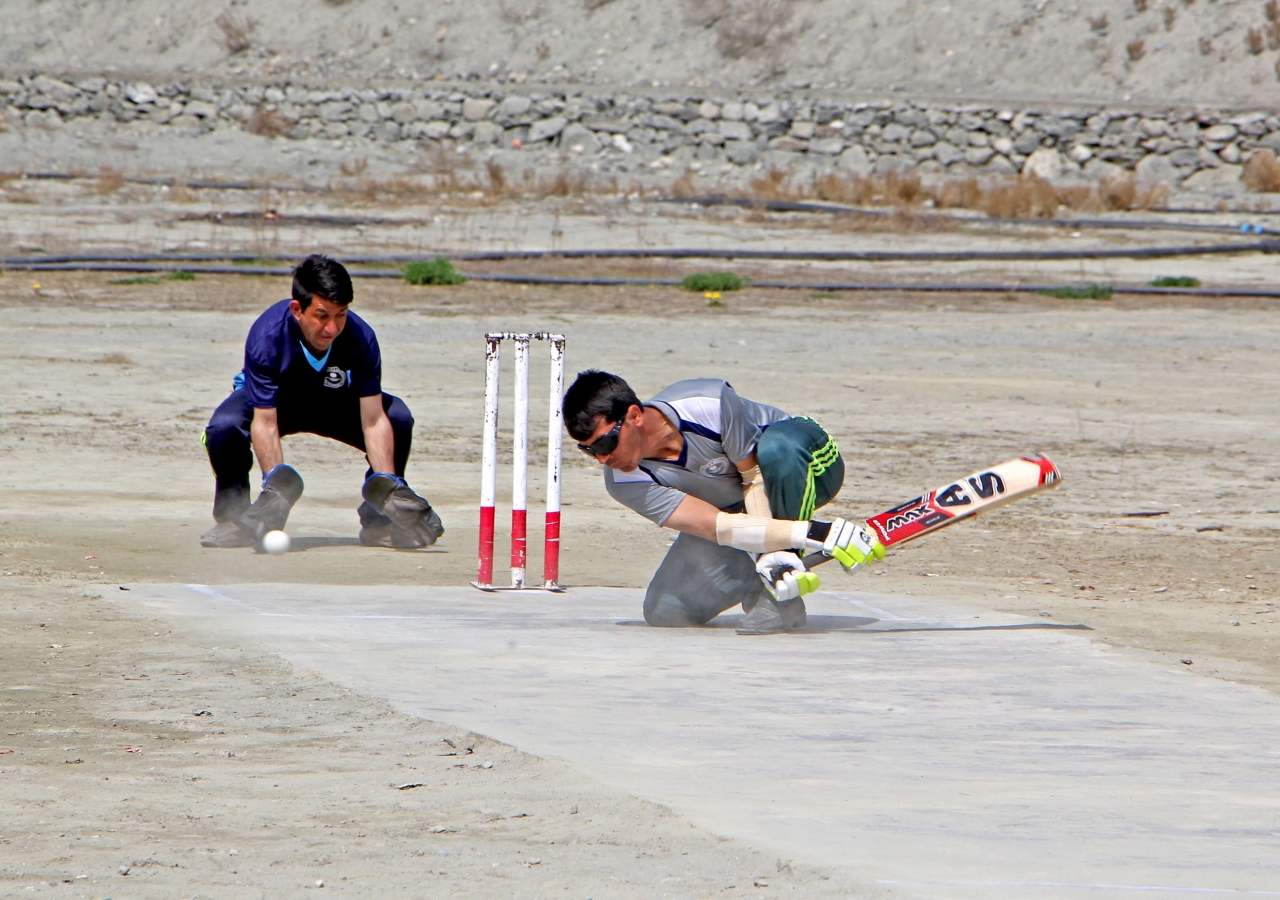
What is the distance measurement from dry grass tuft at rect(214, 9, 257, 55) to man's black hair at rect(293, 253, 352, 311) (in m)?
44.1

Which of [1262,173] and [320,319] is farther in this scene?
[1262,173]

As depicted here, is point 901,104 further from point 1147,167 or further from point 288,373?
point 288,373

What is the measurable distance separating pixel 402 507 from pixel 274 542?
644 mm

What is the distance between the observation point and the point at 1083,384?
50.6ft

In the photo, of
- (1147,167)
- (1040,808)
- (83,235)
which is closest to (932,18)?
(1147,167)

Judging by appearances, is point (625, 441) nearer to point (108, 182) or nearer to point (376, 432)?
point (376, 432)

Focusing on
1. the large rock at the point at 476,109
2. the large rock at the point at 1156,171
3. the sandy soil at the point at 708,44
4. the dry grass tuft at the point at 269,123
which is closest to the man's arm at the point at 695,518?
the large rock at the point at 1156,171

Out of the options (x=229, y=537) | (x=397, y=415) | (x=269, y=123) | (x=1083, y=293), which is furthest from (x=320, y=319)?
(x=269, y=123)

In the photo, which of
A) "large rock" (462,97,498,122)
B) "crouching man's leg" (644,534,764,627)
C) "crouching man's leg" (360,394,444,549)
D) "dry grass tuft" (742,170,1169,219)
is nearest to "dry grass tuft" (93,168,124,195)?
"dry grass tuft" (742,170,1169,219)

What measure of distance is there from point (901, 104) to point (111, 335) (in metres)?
28.4

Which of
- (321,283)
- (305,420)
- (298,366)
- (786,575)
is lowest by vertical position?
(786,575)

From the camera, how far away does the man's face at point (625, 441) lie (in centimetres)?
631

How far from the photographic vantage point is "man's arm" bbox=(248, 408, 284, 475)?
8.68m

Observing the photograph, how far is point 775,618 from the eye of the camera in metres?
6.94
